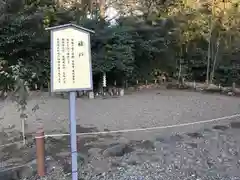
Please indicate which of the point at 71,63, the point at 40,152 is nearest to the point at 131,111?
the point at 40,152

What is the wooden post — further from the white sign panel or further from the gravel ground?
the gravel ground

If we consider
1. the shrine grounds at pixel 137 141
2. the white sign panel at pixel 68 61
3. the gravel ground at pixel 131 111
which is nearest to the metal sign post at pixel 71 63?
the white sign panel at pixel 68 61

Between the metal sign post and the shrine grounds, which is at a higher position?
the metal sign post

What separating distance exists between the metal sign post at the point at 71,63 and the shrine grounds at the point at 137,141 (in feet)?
3.44

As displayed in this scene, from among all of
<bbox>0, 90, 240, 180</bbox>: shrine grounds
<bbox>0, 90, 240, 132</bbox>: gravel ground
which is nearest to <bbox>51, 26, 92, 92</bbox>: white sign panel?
<bbox>0, 90, 240, 180</bbox>: shrine grounds

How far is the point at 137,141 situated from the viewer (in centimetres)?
508

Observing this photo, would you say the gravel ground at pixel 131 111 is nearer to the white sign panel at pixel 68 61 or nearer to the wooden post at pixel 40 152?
the wooden post at pixel 40 152

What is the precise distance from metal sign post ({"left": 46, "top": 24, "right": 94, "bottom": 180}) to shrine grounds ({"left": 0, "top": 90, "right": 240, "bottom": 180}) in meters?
1.05

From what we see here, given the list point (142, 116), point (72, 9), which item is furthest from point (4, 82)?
point (142, 116)

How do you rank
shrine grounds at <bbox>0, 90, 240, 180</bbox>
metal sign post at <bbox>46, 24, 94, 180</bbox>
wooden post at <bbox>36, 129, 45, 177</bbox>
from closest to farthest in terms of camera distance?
1. metal sign post at <bbox>46, 24, 94, 180</bbox>
2. wooden post at <bbox>36, 129, 45, 177</bbox>
3. shrine grounds at <bbox>0, 90, 240, 180</bbox>

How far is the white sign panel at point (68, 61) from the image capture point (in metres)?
3.18

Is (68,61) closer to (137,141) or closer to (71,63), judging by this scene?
(71,63)

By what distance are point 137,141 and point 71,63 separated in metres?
2.19

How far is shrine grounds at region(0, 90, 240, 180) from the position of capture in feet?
13.1
